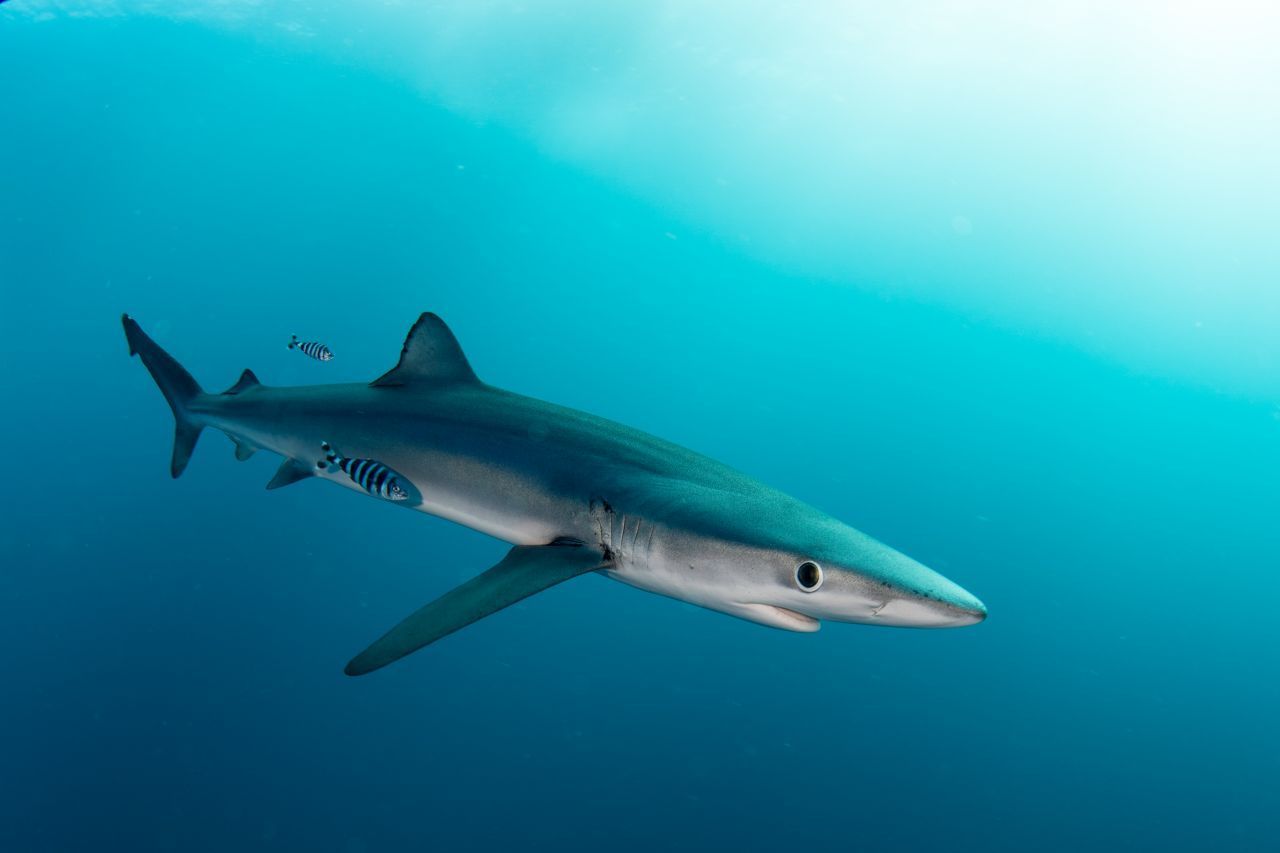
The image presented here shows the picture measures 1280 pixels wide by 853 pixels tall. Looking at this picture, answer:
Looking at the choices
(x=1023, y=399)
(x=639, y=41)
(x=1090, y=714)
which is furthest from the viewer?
(x=1023, y=399)

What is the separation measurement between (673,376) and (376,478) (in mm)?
54019

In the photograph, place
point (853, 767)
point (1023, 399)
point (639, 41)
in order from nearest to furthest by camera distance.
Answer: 1. point (853, 767)
2. point (639, 41)
3. point (1023, 399)

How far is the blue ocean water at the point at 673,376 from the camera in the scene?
921 centimetres

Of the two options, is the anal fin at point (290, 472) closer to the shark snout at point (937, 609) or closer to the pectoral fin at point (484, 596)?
the pectoral fin at point (484, 596)

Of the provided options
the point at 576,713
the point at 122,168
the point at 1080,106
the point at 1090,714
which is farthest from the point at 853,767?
the point at 122,168

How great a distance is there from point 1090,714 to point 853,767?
25.9ft

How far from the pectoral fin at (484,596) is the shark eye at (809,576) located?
798 mm

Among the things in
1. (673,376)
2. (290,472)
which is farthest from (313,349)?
(673,376)

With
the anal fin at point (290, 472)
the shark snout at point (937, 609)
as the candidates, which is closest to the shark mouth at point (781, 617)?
the shark snout at point (937, 609)

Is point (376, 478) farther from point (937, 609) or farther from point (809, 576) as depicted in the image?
point (937, 609)

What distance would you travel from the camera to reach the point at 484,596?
2.67 metres

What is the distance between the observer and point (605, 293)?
77.2 meters

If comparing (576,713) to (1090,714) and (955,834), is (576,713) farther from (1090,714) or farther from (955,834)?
(1090,714)

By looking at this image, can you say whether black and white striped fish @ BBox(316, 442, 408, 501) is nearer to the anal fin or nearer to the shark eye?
the anal fin
